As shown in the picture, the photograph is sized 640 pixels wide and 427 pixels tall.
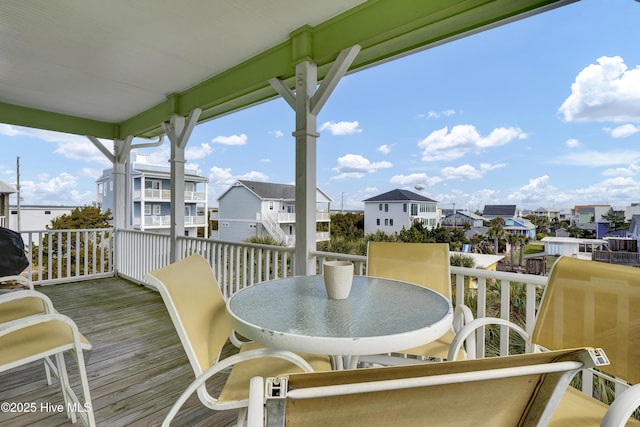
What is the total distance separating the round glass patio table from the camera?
0.93 m

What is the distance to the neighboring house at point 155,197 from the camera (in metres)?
4.55

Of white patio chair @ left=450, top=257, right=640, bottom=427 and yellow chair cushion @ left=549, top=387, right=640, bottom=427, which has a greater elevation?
white patio chair @ left=450, top=257, right=640, bottom=427

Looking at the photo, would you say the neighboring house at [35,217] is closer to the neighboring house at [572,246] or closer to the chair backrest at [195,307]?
the chair backrest at [195,307]

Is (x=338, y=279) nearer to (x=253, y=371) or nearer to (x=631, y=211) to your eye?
(x=253, y=371)

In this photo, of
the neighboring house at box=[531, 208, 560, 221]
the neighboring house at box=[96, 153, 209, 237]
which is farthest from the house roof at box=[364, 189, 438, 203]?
the neighboring house at box=[96, 153, 209, 237]

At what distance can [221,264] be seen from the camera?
3.77 metres

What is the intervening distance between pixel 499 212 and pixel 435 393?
1.84 m

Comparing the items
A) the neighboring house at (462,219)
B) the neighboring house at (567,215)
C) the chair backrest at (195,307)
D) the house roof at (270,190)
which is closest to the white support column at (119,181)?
the house roof at (270,190)

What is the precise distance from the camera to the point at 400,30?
2.23 meters

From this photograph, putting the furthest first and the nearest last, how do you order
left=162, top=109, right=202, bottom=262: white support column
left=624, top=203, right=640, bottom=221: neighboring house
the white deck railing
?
the white deck railing, left=162, top=109, right=202, bottom=262: white support column, left=624, top=203, right=640, bottom=221: neighboring house

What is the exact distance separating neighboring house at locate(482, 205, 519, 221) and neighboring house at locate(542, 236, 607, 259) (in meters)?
0.24

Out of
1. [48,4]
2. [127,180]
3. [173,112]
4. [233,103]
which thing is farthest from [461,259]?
[127,180]

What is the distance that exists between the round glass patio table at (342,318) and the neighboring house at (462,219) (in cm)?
92

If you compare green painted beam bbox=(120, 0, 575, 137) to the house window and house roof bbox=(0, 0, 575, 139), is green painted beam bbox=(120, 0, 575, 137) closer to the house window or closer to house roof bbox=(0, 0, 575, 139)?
house roof bbox=(0, 0, 575, 139)
